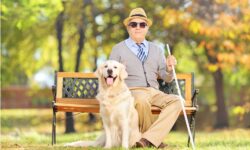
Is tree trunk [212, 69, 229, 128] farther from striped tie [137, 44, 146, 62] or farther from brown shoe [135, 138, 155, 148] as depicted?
brown shoe [135, 138, 155, 148]

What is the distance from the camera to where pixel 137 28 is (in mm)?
7008

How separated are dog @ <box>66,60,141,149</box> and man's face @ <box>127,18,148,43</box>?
0.66m

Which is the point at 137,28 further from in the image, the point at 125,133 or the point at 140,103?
the point at 125,133

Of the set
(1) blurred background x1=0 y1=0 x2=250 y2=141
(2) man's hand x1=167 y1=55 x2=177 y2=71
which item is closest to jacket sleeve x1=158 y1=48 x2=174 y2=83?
(2) man's hand x1=167 y1=55 x2=177 y2=71

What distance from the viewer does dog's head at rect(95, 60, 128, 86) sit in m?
6.40

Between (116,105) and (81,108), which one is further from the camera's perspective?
(81,108)

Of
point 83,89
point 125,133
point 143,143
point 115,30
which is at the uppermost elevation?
point 115,30

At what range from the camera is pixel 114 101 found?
6469 millimetres

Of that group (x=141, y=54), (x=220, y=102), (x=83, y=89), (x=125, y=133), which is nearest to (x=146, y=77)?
(x=141, y=54)

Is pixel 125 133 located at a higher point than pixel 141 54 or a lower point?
lower

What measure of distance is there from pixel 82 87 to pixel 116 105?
1.57 metres

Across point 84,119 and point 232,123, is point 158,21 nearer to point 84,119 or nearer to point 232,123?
point 84,119

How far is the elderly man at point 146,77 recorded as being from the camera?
22.0ft

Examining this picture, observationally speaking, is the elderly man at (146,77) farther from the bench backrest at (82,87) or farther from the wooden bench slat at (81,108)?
the bench backrest at (82,87)
